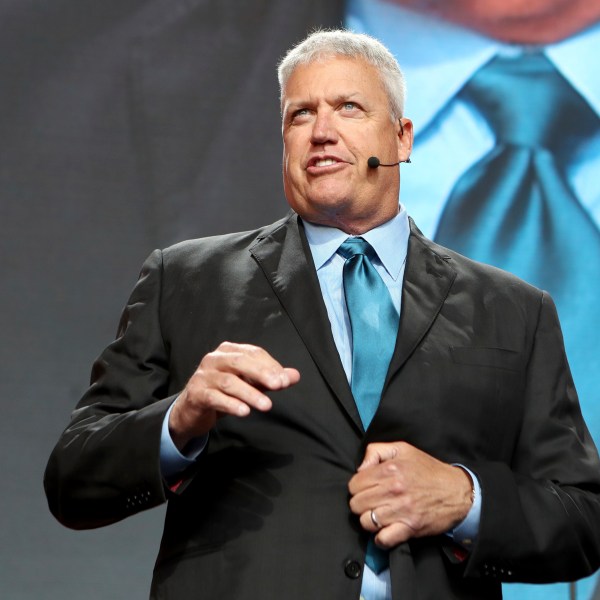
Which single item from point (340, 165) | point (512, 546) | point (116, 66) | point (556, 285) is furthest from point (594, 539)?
point (116, 66)

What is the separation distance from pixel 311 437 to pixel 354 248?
0.37 m

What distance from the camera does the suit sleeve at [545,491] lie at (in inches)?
63.2

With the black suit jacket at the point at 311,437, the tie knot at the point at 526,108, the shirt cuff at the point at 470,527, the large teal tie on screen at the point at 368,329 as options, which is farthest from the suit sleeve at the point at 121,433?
the tie knot at the point at 526,108

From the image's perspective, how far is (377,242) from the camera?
6.13 ft

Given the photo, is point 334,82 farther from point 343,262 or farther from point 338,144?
point 343,262

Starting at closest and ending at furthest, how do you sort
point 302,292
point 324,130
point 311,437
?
1. point 311,437
2. point 302,292
3. point 324,130

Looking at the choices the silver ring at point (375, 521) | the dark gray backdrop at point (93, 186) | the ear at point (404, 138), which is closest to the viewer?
the silver ring at point (375, 521)

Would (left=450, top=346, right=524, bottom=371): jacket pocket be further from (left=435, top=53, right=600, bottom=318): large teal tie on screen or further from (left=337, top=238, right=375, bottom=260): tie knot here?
(left=435, top=53, right=600, bottom=318): large teal tie on screen

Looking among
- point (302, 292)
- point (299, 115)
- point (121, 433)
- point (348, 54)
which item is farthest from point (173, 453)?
point (348, 54)

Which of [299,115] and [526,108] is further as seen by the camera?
[526,108]

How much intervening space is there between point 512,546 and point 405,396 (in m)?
0.27

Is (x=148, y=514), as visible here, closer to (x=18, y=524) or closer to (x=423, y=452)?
(x=18, y=524)

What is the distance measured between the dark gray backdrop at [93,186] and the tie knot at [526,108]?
1.94 feet

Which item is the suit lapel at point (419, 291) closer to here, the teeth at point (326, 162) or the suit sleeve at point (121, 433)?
the teeth at point (326, 162)
